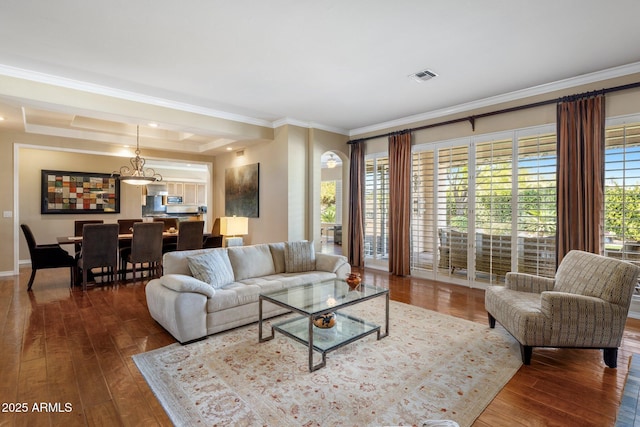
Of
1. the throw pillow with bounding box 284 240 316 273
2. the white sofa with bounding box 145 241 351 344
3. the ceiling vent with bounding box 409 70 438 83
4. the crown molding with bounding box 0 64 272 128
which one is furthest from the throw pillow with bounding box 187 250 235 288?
the ceiling vent with bounding box 409 70 438 83

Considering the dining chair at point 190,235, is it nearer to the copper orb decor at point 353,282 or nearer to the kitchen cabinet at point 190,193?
the copper orb decor at point 353,282

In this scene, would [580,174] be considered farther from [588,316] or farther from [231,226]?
[231,226]

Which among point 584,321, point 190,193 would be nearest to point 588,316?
point 584,321

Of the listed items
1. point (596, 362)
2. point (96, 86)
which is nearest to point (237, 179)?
point (96, 86)

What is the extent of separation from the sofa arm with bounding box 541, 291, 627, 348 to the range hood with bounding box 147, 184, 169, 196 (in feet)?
37.0

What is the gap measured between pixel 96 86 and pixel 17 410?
379 centimetres

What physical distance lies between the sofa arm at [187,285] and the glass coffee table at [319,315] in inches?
21.0

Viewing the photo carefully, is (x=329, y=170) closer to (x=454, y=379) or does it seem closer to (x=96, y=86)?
(x=96, y=86)

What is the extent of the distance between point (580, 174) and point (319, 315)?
3676mm

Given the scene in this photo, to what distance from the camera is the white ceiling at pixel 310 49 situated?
2623 millimetres

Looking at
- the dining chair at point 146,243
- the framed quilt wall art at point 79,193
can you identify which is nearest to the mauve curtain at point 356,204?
the dining chair at point 146,243

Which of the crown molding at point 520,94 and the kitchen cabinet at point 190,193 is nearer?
the crown molding at point 520,94

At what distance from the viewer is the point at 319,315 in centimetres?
256

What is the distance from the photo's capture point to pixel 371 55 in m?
3.40
